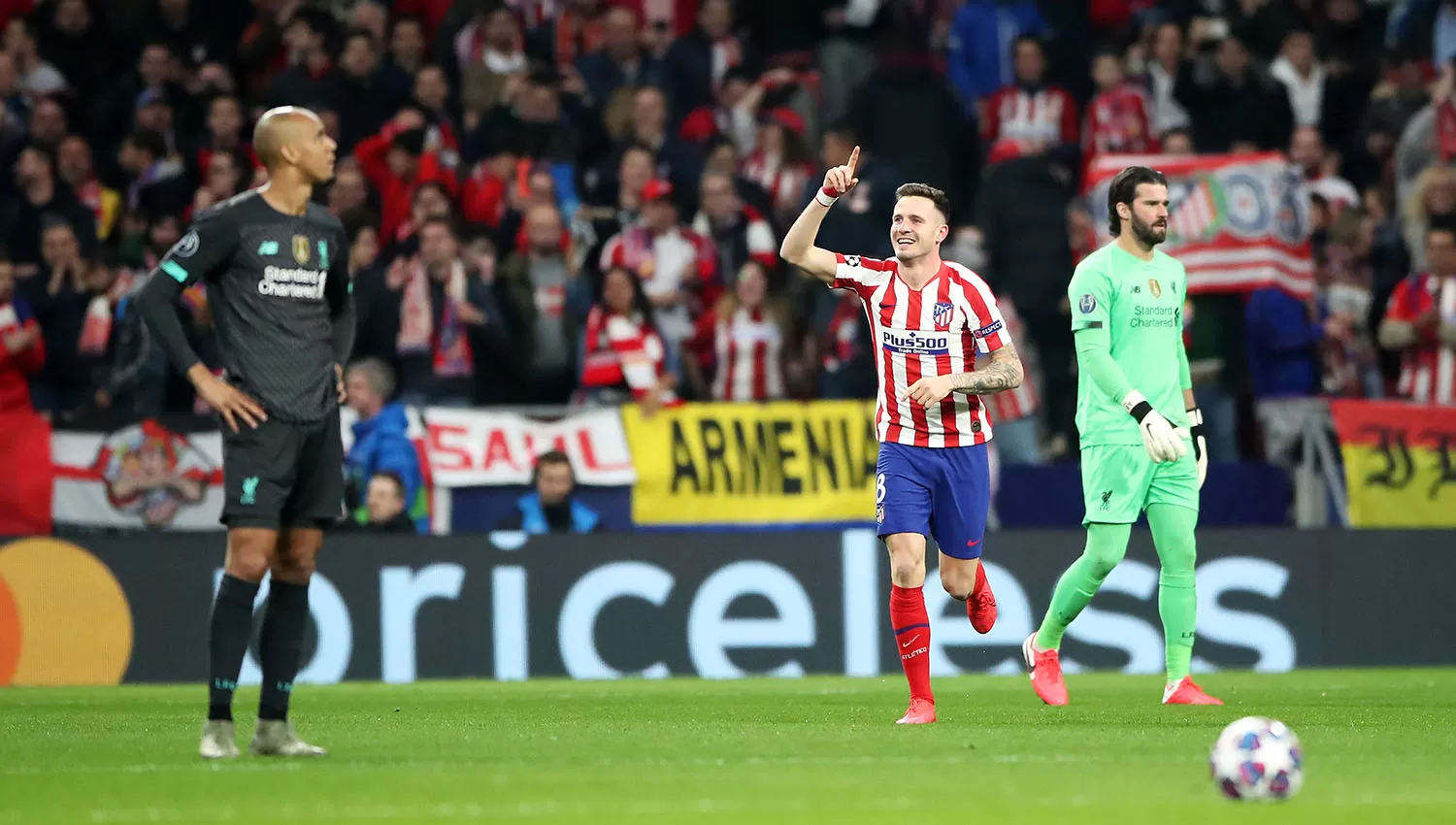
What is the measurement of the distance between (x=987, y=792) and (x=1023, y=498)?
29.3 ft

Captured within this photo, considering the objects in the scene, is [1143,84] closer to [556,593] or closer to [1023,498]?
[1023,498]

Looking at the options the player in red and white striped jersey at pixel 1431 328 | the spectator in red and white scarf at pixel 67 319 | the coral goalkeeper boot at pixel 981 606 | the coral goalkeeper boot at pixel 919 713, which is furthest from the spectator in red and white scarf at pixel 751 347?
the coral goalkeeper boot at pixel 919 713

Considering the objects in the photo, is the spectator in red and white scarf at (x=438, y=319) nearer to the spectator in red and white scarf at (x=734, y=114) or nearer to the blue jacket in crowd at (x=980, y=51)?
the spectator in red and white scarf at (x=734, y=114)

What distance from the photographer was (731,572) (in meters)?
14.2

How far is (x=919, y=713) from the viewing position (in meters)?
9.20

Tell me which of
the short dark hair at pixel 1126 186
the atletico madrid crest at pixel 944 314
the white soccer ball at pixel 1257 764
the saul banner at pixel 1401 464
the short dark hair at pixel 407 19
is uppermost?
the short dark hair at pixel 407 19

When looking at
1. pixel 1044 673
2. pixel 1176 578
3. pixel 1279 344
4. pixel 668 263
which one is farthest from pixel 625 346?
pixel 1176 578

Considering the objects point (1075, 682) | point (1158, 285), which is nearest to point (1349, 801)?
point (1158, 285)

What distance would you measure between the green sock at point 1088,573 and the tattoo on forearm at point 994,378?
3.94 feet

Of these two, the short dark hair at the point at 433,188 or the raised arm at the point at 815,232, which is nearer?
the raised arm at the point at 815,232

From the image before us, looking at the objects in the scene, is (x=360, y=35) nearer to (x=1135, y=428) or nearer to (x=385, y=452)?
(x=385, y=452)

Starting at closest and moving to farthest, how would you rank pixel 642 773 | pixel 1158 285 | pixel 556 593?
1. pixel 642 773
2. pixel 1158 285
3. pixel 556 593

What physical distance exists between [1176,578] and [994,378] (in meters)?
1.71

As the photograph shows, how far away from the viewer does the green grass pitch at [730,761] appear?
20.2ft
